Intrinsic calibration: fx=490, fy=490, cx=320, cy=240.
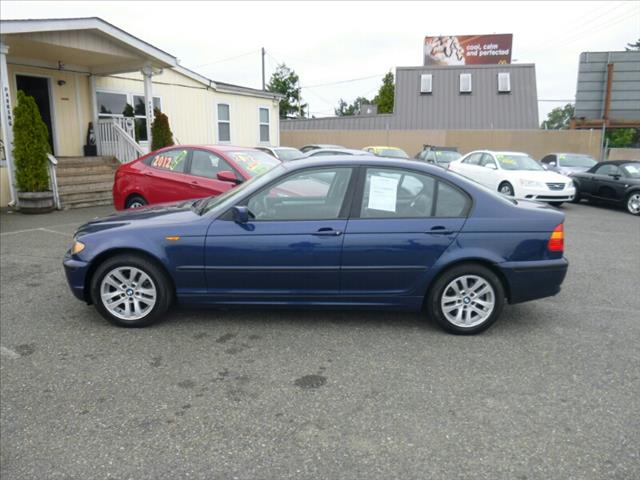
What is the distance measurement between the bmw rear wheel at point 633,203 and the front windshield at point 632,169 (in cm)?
55

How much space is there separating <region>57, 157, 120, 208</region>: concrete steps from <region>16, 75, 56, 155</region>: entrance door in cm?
103

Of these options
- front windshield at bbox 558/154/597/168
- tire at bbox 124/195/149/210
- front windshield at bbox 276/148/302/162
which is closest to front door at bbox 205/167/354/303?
tire at bbox 124/195/149/210

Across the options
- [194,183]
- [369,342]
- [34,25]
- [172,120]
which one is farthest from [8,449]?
[172,120]

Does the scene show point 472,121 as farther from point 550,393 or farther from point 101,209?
point 550,393

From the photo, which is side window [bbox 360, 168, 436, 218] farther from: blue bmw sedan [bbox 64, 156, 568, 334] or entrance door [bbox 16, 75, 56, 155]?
entrance door [bbox 16, 75, 56, 155]

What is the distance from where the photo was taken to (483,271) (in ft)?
13.5

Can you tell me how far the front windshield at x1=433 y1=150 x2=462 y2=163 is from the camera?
59.2 ft

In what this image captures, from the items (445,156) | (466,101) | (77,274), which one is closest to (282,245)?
(77,274)

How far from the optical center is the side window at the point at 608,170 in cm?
1307

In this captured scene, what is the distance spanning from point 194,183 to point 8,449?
533cm

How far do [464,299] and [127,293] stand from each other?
2.90 m

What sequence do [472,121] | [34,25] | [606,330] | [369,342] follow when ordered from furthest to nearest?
[472,121]
[34,25]
[606,330]
[369,342]

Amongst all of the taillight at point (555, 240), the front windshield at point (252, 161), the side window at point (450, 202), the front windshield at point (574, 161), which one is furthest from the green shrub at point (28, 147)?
the front windshield at point (574, 161)

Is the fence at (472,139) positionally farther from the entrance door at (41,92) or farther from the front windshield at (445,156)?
the entrance door at (41,92)
